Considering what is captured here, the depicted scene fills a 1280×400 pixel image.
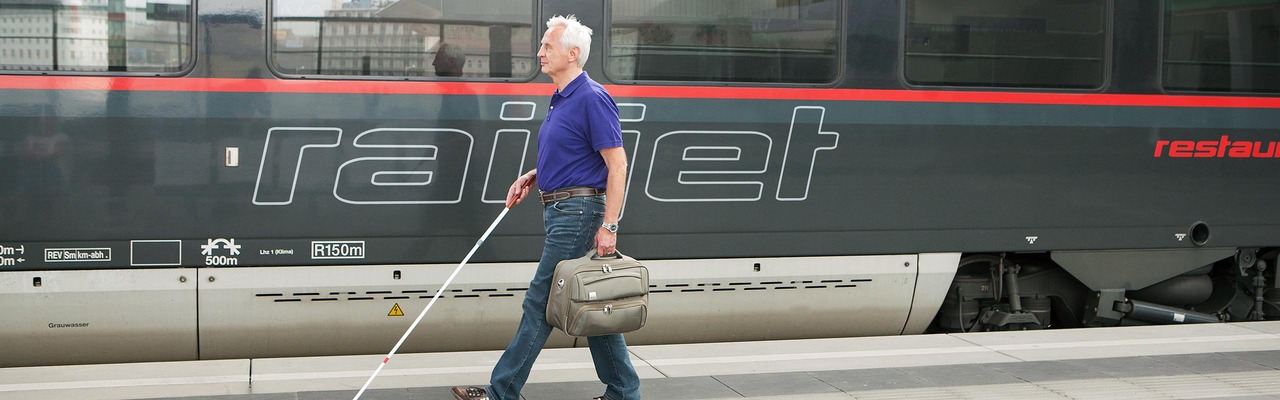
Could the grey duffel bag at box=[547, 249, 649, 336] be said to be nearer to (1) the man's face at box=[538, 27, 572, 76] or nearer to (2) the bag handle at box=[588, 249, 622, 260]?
(2) the bag handle at box=[588, 249, 622, 260]

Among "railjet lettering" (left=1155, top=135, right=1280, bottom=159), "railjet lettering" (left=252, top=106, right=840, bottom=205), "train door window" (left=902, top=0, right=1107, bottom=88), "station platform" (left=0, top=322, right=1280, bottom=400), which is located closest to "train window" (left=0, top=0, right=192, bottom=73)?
"railjet lettering" (left=252, top=106, right=840, bottom=205)

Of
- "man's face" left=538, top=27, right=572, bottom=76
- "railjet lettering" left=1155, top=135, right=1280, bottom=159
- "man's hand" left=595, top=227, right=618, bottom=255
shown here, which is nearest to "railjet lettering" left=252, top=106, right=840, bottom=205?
"man's face" left=538, top=27, right=572, bottom=76

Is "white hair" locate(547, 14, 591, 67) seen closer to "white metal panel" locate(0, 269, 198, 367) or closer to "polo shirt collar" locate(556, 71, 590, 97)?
"polo shirt collar" locate(556, 71, 590, 97)

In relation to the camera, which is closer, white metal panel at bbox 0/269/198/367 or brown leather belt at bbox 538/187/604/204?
brown leather belt at bbox 538/187/604/204

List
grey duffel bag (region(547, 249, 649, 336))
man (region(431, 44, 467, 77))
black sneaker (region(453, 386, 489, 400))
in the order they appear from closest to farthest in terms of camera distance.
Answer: grey duffel bag (region(547, 249, 649, 336)) → black sneaker (region(453, 386, 489, 400)) → man (region(431, 44, 467, 77))

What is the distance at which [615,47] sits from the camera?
6.33 m

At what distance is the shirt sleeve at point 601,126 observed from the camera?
4.64 meters

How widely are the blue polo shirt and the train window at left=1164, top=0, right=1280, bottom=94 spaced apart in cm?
399

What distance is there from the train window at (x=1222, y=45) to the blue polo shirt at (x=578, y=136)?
399 cm

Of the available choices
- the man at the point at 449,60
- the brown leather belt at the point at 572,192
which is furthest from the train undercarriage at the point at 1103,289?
the brown leather belt at the point at 572,192

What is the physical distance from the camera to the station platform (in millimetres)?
5328

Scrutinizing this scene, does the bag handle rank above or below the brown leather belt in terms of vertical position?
below

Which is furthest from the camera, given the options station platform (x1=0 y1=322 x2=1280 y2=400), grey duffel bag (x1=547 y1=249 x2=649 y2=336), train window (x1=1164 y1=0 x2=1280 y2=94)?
train window (x1=1164 y1=0 x2=1280 y2=94)

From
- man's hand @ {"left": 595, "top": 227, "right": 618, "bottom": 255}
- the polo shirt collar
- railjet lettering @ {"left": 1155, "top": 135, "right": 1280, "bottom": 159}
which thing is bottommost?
man's hand @ {"left": 595, "top": 227, "right": 618, "bottom": 255}
